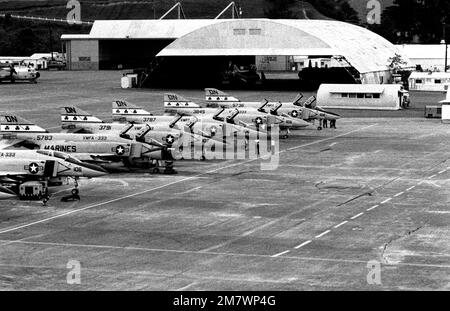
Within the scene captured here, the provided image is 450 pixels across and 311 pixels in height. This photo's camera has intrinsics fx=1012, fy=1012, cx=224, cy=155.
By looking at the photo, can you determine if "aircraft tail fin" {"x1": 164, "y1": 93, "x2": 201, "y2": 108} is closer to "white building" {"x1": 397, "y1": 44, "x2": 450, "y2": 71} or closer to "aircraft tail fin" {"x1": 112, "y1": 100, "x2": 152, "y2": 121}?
"aircraft tail fin" {"x1": 112, "y1": 100, "x2": 152, "y2": 121}

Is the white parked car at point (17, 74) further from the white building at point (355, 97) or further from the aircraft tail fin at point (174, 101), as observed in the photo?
the aircraft tail fin at point (174, 101)

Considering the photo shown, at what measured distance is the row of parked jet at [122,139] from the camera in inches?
2226

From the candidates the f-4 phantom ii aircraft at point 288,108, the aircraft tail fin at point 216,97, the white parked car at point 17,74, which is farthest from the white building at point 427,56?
the f-4 phantom ii aircraft at point 288,108

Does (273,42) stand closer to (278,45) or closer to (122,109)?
(278,45)

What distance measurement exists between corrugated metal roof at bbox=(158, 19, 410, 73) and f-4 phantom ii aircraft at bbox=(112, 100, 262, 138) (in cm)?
4541

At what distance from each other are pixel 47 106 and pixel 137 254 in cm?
7206

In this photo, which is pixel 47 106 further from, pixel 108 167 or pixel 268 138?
pixel 108 167

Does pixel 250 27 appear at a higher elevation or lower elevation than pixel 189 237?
higher

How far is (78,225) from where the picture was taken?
5006 centimetres

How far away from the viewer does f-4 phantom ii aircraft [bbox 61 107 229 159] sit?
7125 centimetres

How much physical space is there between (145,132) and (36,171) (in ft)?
49.6
